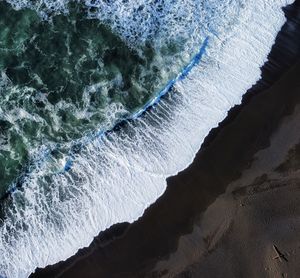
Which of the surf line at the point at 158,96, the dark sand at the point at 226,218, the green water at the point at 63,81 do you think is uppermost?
the green water at the point at 63,81

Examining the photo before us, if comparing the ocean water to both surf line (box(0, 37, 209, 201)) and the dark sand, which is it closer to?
surf line (box(0, 37, 209, 201))

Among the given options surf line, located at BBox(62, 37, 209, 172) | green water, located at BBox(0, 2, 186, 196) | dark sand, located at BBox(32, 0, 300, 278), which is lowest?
dark sand, located at BBox(32, 0, 300, 278)

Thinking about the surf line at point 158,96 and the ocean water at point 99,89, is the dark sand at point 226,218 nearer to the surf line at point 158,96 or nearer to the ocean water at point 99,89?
the ocean water at point 99,89

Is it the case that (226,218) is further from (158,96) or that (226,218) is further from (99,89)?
(99,89)

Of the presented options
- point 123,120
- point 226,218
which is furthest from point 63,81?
point 226,218

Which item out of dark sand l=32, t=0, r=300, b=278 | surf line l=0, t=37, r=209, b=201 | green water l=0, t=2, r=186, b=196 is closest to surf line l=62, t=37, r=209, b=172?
surf line l=0, t=37, r=209, b=201

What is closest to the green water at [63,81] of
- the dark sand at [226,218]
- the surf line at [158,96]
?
the surf line at [158,96]
